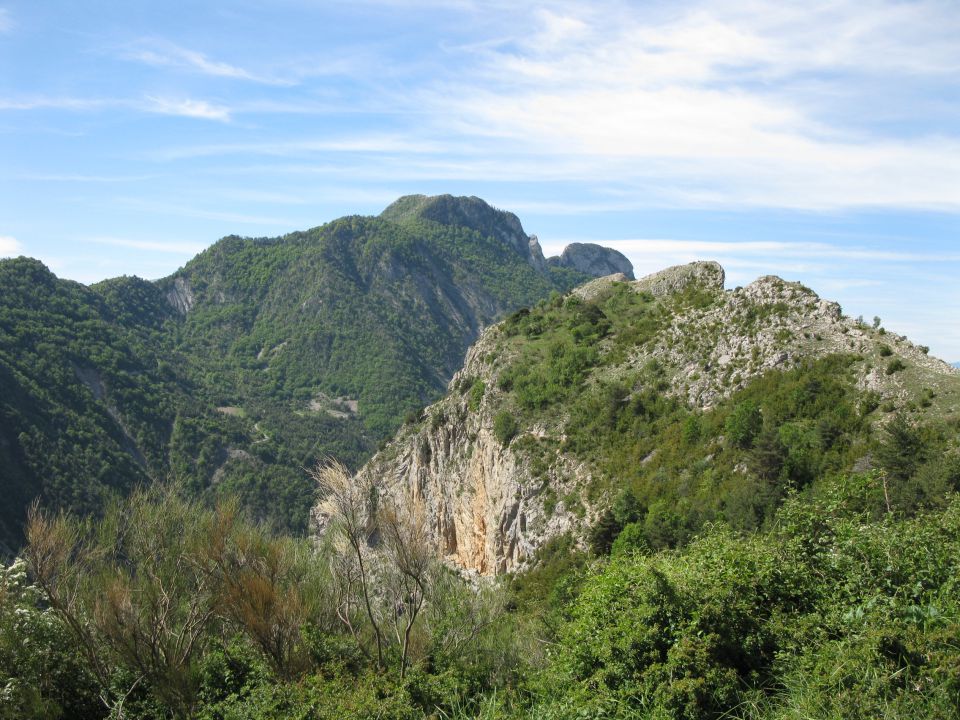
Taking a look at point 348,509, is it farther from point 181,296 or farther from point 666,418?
point 181,296

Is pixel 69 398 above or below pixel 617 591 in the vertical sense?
below

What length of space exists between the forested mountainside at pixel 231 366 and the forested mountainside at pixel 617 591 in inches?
1414

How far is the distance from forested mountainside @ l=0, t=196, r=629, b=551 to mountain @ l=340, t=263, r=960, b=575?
18.0 meters

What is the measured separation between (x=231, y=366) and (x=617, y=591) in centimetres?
16411

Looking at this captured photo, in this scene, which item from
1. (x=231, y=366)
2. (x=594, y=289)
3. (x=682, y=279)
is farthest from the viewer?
(x=231, y=366)

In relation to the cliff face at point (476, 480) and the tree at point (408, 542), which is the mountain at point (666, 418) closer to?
the cliff face at point (476, 480)

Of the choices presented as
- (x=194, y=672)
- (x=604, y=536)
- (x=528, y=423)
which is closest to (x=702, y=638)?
(x=194, y=672)

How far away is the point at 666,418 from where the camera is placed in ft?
103

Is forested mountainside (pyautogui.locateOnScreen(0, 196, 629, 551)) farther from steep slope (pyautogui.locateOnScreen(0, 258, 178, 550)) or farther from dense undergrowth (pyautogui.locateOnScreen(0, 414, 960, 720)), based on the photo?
dense undergrowth (pyautogui.locateOnScreen(0, 414, 960, 720))

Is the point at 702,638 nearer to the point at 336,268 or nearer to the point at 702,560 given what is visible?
the point at 702,560

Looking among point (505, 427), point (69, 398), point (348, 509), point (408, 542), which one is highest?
point (348, 509)

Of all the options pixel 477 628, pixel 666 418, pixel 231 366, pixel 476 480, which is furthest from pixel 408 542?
pixel 231 366

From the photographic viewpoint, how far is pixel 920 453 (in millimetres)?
18859

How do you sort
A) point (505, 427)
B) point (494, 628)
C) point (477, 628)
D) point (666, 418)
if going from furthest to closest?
1. point (505, 427)
2. point (666, 418)
3. point (494, 628)
4. point (477, 628)
